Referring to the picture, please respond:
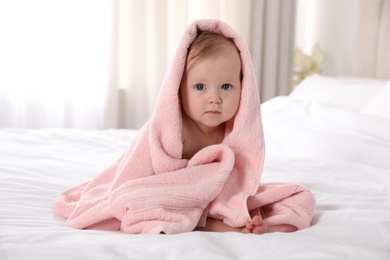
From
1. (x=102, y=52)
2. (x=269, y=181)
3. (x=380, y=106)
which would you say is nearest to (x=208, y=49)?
(x=269, y=181)

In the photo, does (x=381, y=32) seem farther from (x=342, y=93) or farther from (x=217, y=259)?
Result: (x=217, y=259)

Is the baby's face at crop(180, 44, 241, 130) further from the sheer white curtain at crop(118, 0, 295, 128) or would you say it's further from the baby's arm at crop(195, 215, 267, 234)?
the sheer white curtain at crop(118, 0, 295, 128)

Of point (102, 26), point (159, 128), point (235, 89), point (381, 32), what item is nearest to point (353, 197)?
point (235, 89)

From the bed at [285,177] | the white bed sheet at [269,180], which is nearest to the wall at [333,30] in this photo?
the bed at [285,177]

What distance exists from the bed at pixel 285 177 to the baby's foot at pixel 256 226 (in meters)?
0.07

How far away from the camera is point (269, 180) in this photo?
5.61ft

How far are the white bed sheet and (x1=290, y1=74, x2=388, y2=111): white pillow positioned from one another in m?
0.22

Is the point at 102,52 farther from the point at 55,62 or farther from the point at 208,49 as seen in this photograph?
the point at 208,49

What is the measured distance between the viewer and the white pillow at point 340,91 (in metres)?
2.52

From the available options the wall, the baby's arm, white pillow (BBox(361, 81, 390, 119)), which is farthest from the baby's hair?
the wall

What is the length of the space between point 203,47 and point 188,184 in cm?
30

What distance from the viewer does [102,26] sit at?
Answer: 3711mm

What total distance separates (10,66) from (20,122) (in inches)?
14.0

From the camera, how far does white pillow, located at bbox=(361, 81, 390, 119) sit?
216cm
